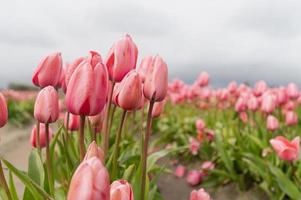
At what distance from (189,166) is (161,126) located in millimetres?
2434

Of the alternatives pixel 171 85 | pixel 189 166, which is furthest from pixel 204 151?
pixel 171 85

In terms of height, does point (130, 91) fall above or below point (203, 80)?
above

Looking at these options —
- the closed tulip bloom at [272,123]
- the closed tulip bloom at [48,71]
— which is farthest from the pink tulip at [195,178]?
the closed tulip bloom at [48,71]

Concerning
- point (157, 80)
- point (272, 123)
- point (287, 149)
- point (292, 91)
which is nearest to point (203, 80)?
point (292, 91)

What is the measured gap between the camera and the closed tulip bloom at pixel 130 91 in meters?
1.97

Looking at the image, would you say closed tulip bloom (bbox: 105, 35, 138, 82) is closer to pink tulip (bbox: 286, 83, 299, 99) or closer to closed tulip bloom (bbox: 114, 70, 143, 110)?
closed tulip bloom (bbox: 114, 70, 143, 110)

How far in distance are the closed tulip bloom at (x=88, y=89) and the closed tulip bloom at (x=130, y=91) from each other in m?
0.23

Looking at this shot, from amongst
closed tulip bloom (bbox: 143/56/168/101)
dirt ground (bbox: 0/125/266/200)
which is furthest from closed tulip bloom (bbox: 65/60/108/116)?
dirt ground (bbox: 0/125/266/200)

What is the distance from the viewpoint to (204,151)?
5922 mm

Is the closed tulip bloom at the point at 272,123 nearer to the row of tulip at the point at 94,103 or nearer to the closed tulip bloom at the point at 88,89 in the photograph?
the row of tulip at the point at 94,103

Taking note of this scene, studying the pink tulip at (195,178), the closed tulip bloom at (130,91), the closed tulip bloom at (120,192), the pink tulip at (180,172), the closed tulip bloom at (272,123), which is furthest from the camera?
the pink tulip at (180,172)

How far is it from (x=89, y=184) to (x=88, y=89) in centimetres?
60

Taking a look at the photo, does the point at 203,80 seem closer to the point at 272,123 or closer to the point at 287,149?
the point at 272,123

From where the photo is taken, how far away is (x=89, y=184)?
3.85 ft
